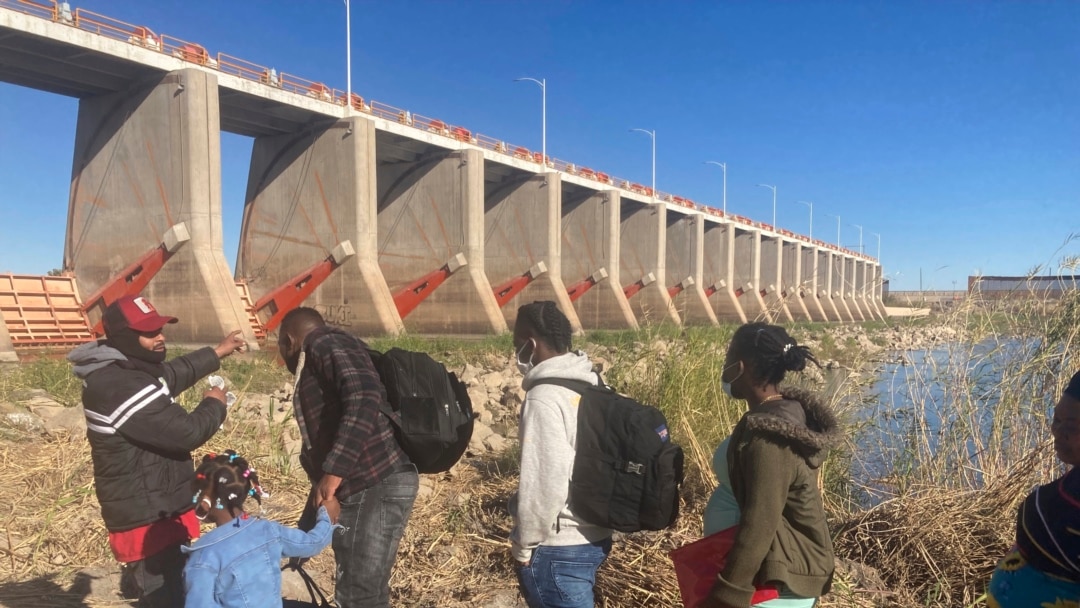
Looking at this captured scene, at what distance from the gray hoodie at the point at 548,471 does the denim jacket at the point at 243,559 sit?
0.77 meters

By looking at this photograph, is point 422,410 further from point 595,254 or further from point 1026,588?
point 595,254

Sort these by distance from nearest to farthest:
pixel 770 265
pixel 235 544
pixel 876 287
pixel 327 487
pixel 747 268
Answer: pixel 235 544 → pixel 327 487 → pixel 876 287 → pixel 747 268 → pixel 770 265

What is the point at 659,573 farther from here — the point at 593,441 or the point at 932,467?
the point at 932,467

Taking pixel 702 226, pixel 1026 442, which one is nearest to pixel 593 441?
pixel 1026 442

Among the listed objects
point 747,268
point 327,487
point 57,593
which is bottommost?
point 57,593

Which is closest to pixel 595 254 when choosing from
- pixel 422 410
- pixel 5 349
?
pixel 5 349

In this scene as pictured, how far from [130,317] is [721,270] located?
1615 inches

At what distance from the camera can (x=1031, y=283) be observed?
4.95 metres

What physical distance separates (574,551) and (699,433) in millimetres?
3290

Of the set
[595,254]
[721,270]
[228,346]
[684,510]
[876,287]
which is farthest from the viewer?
[721,270]

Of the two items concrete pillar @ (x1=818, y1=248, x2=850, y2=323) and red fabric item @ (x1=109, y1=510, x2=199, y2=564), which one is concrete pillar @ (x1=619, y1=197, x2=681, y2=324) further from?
red fabric item @ (x1=109, y1=510, x2=199, y2=564)

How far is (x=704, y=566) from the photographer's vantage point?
199cm

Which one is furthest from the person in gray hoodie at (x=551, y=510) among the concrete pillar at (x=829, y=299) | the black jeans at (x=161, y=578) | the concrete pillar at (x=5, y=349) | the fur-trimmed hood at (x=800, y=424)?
the concrete pillar at (x=829, y=299)

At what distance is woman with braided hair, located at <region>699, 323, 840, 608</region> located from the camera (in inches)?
72.1
